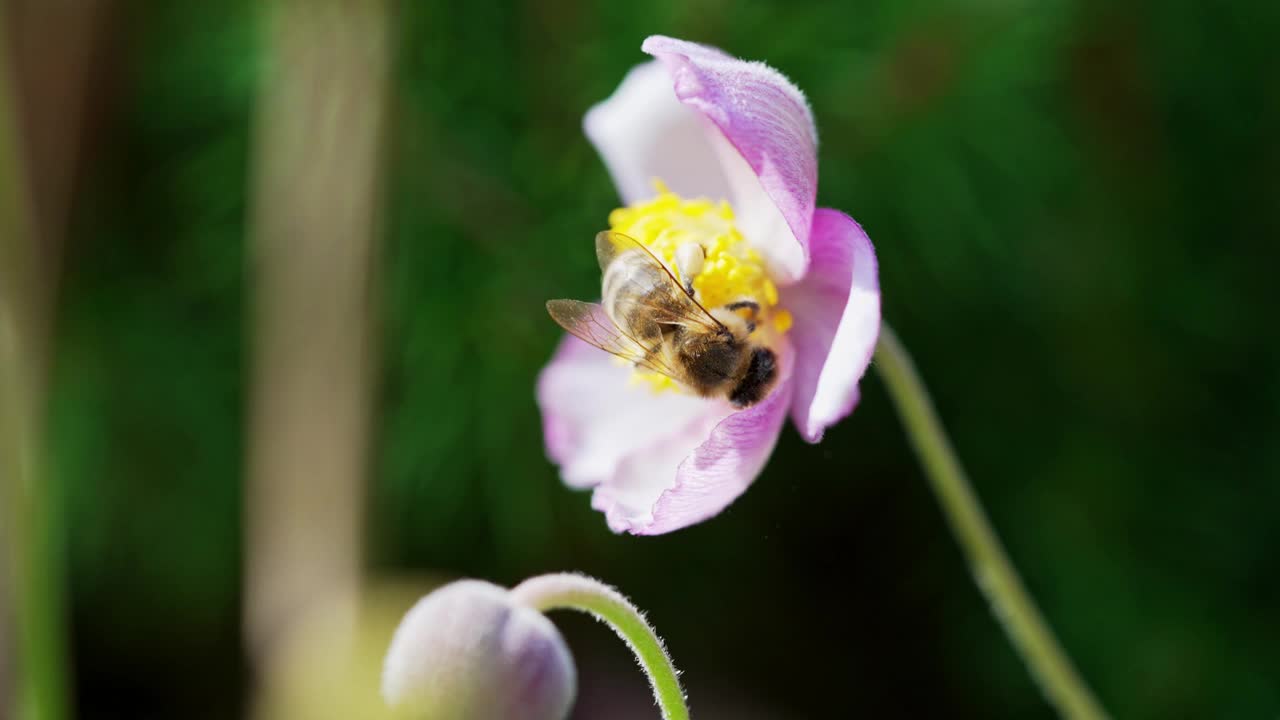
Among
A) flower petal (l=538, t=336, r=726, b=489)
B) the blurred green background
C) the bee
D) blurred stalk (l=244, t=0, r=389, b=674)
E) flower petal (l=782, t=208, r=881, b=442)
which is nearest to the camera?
flower petal (l=782, t=208, r=881, b=442)

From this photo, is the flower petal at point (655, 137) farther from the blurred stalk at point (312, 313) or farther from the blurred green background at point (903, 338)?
the blurred green background at point (903, 338)

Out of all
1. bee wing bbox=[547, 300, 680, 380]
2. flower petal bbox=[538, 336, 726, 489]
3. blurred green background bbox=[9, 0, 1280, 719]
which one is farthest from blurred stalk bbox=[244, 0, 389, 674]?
bee wing bbox=[547, 300, 680, 380]

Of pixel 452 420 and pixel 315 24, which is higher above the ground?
pixel 315 24

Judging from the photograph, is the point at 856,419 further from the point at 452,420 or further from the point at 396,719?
the point at 396,719

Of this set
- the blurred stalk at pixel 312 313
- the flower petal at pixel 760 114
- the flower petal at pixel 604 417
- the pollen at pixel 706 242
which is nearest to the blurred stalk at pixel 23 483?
the blurred stalk at pixel 312 313

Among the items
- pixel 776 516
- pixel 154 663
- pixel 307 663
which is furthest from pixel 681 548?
pixel 154 663

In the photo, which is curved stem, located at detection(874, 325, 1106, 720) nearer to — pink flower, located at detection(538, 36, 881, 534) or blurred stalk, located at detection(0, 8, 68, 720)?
pink flower, located at detection(538, 36, 881, 534)
